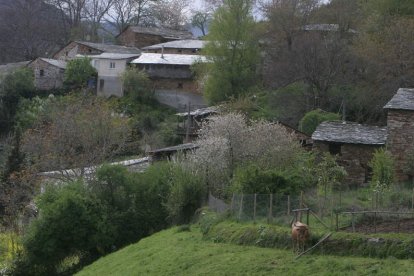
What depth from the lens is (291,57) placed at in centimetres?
5875

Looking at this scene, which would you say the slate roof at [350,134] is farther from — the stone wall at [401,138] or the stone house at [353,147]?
the stone wall at [401,138]

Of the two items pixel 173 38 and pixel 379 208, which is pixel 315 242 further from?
pixel 173 38

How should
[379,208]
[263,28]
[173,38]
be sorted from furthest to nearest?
[173,38]
[263,28]
[379,208]

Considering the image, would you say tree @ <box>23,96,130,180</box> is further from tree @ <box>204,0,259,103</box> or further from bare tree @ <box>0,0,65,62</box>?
bare tree @ <box>0,0,65,62</box>

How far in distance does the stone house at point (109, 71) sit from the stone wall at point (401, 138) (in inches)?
1664

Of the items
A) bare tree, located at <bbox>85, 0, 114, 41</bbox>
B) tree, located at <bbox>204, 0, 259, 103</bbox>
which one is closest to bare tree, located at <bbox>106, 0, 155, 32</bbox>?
bare tree, located at <bbox>85, 0, 114, 41</bbox>

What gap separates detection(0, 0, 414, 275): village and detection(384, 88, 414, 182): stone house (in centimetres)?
7

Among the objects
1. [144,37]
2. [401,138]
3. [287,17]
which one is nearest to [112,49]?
[144,37]

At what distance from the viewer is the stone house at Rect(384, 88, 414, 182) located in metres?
37.0

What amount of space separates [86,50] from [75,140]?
3657cm

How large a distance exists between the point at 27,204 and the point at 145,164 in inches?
318

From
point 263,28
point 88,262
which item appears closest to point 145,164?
point 88,262

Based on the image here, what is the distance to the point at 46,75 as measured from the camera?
261 ft

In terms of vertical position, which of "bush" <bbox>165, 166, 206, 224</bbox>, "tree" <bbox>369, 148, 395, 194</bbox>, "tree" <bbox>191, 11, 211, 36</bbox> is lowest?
"bush" <bbox>165, 166, 206, 224</bbox>
